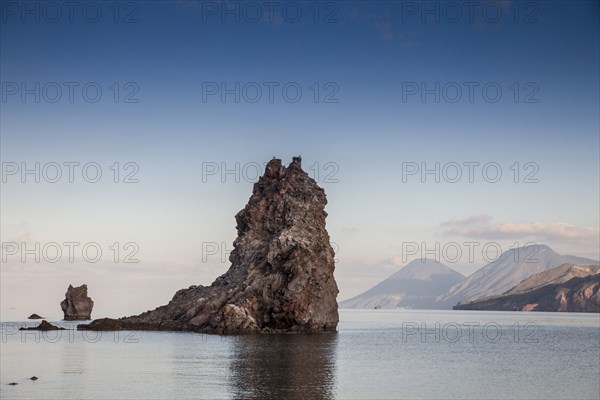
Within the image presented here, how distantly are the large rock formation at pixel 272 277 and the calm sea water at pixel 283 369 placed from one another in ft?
38.5

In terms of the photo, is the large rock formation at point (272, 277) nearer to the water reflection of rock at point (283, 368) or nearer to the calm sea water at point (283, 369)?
the calm sea water at point (283, 369)

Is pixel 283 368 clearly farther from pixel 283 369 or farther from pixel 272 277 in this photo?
pixel 272 277

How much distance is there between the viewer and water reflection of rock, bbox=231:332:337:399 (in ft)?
197

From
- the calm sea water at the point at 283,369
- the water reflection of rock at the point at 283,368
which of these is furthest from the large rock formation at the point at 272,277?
the water reflection of rock at the point at 283,368

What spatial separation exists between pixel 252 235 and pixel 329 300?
22.3 meters

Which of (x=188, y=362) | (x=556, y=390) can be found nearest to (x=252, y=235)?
(x=188, y=362)

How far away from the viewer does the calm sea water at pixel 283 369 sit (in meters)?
61.5

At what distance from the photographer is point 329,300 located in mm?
141875

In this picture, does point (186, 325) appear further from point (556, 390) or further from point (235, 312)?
point (556, 390)

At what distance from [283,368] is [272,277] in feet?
202

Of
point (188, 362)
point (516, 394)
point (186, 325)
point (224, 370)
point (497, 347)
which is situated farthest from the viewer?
point (186, 325)

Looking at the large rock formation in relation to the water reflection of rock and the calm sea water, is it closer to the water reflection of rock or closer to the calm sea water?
the calm sea water

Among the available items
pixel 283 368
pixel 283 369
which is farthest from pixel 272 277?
pixel 283 369

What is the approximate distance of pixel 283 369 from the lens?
7594 cm
